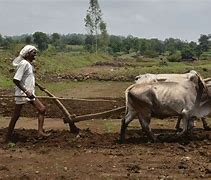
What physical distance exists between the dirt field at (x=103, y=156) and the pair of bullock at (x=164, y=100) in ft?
1.59

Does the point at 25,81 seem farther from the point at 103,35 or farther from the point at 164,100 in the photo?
the point at 103,35

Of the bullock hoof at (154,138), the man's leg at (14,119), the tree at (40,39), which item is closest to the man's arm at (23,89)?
the man's leg at (14,119)

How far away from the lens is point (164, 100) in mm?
11586

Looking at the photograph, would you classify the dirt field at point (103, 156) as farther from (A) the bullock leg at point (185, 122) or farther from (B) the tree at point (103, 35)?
(B) the tree at point (103, 35)

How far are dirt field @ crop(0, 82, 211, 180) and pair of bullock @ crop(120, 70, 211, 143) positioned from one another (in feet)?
1.59

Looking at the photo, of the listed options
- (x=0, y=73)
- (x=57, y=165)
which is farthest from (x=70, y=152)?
(x=0, y=73)

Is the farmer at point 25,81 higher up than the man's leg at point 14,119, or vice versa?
the farmer at point 25,81

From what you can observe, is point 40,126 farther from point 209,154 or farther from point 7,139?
point 209,154

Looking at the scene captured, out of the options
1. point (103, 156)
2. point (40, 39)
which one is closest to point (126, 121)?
point (103, 156)

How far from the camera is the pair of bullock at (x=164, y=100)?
11602 mm

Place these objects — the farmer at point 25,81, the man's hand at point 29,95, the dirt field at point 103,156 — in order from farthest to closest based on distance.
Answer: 1. the farmer at point 25,81
2. the man's hand at point 29,95
3. the dirt field at point 103,156

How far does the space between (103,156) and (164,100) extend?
2.13m

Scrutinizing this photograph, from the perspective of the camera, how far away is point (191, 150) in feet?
35.2

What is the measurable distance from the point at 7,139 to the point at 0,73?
19.2 m
